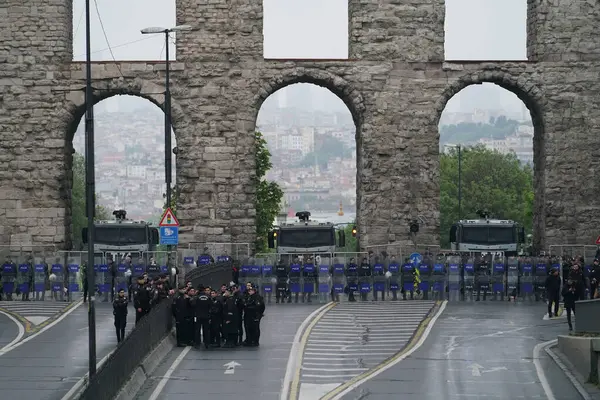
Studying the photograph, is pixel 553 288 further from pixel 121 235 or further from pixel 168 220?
pixel 121 235

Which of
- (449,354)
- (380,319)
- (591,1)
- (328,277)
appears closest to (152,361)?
(449,354)

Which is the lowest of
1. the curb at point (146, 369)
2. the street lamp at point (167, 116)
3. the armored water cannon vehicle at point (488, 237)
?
the curb at point (146, 369)

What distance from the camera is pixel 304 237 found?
198 feet

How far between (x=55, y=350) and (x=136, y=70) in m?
24.5

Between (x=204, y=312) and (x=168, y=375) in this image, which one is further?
(x=204, y=312)

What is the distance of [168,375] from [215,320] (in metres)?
5.35

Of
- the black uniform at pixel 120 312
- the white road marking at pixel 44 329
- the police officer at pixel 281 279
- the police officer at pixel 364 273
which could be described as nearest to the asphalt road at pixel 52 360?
the white road marking at pixel 44 329

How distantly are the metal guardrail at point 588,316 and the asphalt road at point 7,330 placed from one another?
598 inches

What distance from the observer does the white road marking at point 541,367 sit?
108ft

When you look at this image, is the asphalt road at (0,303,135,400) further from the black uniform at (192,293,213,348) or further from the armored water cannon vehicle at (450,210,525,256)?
the armored water cannon vehicle at (450,210,525,256)

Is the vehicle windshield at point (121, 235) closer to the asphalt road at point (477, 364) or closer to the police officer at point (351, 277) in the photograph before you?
the police officer at point (351, 277)

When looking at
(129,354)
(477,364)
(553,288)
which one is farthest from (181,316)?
(553,288)

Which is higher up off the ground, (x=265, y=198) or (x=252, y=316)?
(x=265, y=198)

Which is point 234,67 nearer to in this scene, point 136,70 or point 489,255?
point 136,70
